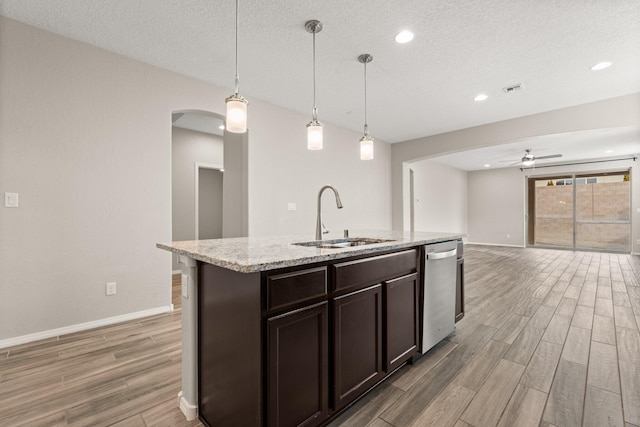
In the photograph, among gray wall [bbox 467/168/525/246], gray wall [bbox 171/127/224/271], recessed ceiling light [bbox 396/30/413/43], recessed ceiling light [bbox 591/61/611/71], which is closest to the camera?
recessed ceiling light [bbox 396/30/413/43]

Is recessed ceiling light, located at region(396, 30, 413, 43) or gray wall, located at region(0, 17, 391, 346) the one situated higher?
recessed ceiling light, located at region(396, 30, 413, 43)

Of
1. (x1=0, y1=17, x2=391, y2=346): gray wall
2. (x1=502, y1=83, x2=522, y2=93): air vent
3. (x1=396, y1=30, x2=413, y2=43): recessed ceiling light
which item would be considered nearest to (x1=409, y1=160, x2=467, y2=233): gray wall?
(x1=502, y1=83, x2=522, y2=93): air vent

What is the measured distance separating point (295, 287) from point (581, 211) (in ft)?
33.9

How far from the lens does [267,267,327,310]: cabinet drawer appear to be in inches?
45.9

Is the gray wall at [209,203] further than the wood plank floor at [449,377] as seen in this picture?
Yes

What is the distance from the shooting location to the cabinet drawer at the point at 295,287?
117 centimetres

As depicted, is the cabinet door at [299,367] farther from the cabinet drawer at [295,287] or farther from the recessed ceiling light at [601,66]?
the recessed ceiling light at [601,66]

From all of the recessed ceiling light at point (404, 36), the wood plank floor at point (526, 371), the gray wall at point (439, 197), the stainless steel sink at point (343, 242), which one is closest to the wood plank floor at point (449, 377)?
the wood plank floor at point (526, 371)

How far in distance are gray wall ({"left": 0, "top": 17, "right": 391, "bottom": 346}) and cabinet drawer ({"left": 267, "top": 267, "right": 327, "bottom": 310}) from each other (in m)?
2.49

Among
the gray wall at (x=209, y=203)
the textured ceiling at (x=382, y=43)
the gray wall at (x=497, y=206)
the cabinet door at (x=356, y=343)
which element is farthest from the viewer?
the gray wall at (x=497, y=206)

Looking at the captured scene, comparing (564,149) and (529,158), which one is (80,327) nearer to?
(529,158)

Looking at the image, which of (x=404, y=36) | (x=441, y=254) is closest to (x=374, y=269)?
(x=441, y=254)

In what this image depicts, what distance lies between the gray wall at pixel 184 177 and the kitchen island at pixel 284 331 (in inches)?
152

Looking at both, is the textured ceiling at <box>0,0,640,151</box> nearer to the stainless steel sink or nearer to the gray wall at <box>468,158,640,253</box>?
the stainless steel sink
